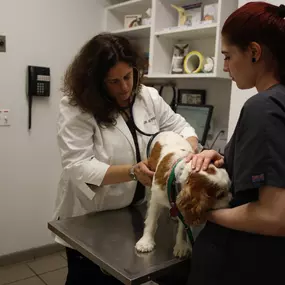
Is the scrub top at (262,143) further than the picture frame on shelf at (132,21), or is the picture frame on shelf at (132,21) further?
the picture frame on shelf at (132,21)

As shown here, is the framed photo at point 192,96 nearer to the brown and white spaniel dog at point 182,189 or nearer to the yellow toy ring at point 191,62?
the yellow toy ring at point 191,62

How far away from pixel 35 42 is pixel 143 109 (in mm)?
1435

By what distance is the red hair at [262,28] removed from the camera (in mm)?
864

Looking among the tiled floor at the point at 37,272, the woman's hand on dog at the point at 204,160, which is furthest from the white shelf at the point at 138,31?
the tiled floor at the point at 37,272

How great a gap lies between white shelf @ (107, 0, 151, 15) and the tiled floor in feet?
6.93

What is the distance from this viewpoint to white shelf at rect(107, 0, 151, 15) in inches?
110

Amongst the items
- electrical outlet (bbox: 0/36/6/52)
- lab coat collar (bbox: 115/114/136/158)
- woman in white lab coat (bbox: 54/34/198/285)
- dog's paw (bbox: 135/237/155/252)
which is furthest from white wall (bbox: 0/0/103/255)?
dog's paw (bbox: 135/237/155/252)

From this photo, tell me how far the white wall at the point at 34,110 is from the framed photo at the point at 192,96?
3.12 feet

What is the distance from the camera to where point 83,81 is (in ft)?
4.97

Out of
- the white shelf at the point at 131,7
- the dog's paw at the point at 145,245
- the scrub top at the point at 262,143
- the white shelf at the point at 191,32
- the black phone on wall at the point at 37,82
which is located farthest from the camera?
the white shelf at the point at 131,7

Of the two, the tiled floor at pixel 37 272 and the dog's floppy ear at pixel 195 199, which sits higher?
the dog's floppy ear at pixel 195 199

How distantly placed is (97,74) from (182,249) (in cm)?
79

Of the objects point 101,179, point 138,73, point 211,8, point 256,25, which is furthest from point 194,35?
point 256,25

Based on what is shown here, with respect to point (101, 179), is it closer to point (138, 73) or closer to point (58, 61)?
point (138, 73)
